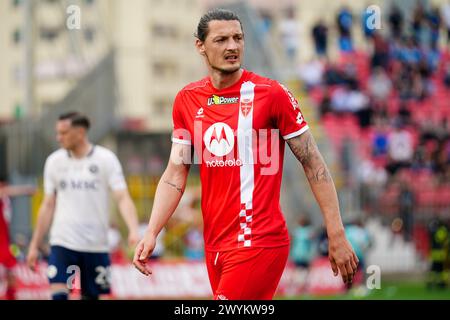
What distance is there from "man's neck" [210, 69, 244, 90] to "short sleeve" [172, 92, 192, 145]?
0.91 feet

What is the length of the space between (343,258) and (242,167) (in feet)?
2.75

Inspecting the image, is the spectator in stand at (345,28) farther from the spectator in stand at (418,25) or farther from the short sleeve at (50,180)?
the short sleeve at (50,180)

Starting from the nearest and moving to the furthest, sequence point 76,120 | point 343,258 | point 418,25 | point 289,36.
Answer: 1. point 343,258
2. point 76,120
3. point 418,25
4. point 289,36

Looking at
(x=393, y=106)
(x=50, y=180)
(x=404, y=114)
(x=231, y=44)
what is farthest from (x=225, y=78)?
(x=393, y=106)

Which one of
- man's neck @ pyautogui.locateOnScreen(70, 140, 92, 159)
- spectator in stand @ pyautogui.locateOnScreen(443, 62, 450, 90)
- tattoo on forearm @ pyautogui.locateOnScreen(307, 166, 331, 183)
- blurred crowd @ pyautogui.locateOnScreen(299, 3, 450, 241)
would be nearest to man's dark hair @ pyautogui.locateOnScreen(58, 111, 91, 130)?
man's neck @ pyautogui.locateOnScreen(70, 140, 92, 159)

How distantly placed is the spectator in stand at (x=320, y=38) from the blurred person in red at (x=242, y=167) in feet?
79.2

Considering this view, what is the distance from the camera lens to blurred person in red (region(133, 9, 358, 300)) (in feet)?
20.4

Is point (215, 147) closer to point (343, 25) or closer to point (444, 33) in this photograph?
point (343, 25)

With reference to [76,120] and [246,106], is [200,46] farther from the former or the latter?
[76,120]

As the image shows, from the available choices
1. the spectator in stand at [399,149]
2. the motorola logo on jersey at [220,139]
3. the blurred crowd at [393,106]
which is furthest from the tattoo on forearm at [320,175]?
the spectator in stand at [399,149]

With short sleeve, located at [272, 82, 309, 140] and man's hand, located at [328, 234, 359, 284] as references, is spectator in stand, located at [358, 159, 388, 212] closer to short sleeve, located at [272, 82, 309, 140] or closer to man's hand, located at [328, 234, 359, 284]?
short sleeve, located at [272, 82, 309, 140]

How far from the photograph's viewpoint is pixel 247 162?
248 inches

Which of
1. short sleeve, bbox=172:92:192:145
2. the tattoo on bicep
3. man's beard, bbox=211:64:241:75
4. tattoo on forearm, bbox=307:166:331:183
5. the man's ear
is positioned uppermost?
the man's ear
